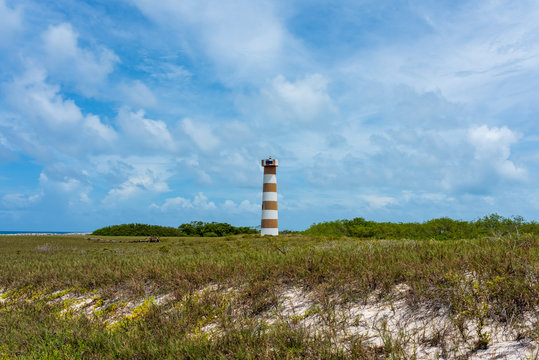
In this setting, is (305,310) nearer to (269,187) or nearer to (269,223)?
(269,223)

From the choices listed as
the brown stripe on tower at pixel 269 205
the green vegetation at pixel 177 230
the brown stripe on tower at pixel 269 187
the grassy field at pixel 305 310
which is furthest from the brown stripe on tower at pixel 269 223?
the grassy field at pixel 305 310

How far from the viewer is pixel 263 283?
19.6 feet

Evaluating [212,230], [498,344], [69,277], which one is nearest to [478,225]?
[498,344]

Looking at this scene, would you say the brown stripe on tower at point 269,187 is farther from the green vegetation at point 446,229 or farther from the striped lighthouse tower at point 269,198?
the green vegetation at point 446,229

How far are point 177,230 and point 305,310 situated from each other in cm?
2733

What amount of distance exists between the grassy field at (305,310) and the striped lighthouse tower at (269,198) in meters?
20.3

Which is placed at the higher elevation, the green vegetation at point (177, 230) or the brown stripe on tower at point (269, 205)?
the brown stripe on tower at point (269, 205)

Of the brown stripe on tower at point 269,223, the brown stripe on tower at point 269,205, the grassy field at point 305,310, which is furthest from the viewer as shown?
the brown stripe on tower at point 269,205

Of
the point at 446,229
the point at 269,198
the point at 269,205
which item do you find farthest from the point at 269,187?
the point at 446,229

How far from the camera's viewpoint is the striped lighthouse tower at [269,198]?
2825 centimetres

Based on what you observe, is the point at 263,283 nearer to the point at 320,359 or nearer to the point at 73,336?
the point at 320,359

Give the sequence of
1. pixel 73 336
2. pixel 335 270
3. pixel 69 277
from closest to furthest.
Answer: pixel 73 336
pixel 335 270
pixel 69 277

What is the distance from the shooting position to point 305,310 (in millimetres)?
5199

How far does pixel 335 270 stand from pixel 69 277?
6.62 meters
